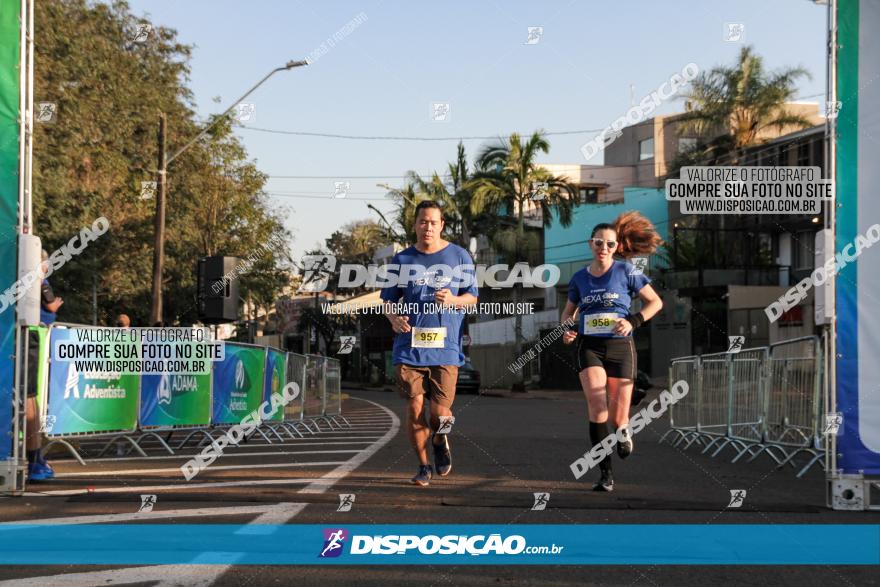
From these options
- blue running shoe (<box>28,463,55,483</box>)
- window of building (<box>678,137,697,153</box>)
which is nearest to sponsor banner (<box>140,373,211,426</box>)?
blue running shoe (<box>28,463,55,483</box>)

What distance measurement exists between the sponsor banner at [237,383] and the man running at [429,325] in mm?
5658

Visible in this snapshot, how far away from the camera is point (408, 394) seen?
8.02 meters

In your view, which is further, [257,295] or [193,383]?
[257,295]

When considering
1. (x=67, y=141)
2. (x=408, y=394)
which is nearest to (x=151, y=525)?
(x=408, y=394)

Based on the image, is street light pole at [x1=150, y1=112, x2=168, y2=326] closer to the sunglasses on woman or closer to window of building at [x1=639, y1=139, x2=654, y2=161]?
the sunglasses on woman

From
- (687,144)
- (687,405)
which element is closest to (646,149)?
(687,144)

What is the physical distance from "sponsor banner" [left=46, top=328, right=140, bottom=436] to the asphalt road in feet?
1.35

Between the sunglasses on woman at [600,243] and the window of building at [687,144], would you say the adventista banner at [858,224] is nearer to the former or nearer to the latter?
the sunglasses on woman at [600,243]

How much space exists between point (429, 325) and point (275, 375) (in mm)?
7840

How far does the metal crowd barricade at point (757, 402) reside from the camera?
10.2 m

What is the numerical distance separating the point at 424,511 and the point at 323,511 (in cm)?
59

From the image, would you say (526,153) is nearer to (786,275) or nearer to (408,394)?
(786,275)

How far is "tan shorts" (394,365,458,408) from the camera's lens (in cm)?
801

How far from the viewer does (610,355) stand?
27.0ft
